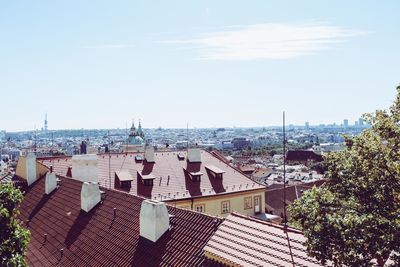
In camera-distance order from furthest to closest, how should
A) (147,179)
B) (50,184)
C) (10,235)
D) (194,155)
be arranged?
(194,155) < (147,179) < (50,184) < (10,235)

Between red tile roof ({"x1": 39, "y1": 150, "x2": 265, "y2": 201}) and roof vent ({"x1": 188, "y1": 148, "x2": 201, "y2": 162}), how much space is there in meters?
0.47

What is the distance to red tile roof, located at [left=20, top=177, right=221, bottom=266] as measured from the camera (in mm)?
16219

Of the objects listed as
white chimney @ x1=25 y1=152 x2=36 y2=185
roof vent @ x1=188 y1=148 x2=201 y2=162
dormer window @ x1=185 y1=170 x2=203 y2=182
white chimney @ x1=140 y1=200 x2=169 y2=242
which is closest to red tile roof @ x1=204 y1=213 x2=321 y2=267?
white chimney @ x1=140 y1=200 x2=169 y2=242

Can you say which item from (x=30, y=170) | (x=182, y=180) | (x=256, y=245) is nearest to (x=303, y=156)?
(x=182, y=180)

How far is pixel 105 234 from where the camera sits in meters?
19.9

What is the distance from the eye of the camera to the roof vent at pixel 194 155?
39.3 m

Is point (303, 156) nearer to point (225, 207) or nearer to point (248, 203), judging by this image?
point (248, 203)

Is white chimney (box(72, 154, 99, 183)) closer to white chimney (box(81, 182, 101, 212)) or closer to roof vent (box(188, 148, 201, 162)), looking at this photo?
white chimney (box(81, 182, 101, 212))

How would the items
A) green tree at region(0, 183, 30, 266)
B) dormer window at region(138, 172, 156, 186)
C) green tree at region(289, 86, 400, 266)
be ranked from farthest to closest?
dormer window at region(138, 172, 156, 186) < green tree at region(0, 183, 30, 266) < green tree at region(289, 86, 400, 266)

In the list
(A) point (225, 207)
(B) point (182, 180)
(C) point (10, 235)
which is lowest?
(A) point (225, 207)

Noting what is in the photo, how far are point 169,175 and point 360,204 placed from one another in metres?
27.4

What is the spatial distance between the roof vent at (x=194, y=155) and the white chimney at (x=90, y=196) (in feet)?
53.9

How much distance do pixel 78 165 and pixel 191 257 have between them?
19454 millimetres

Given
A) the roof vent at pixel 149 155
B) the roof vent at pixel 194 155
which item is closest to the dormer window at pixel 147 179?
the roof vent at pixel 149 155
